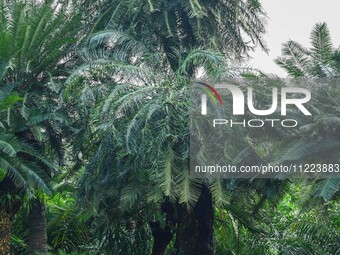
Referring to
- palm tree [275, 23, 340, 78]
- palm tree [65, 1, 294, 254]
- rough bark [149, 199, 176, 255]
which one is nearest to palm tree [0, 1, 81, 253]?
palm tree [65, 1, 294, 254]

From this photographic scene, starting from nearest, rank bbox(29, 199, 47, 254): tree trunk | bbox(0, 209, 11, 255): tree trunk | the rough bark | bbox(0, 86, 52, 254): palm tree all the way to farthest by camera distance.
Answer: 1. bbox(0, 86, 52, 254): palm tree
2. bbox(0, 209, 11, 255): tree trunk
3. bbox(29, 199, 47, 254): tree trunk
4. the rough bark

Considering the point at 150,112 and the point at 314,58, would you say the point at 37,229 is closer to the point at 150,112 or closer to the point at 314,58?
the point at 150,112

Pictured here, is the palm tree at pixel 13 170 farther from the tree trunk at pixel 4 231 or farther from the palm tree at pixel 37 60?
the palm tree at pixel 37 60

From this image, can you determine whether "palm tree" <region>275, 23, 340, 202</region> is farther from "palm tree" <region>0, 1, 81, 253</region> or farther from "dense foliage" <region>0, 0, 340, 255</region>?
"palm tree" <region>0, 1, 81, 253</region>

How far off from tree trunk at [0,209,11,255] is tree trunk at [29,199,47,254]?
133 cm

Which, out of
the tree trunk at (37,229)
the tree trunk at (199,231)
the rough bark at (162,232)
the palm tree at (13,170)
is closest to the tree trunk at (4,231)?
the palm tree at (13,170)

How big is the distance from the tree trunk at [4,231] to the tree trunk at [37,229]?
1.33 m

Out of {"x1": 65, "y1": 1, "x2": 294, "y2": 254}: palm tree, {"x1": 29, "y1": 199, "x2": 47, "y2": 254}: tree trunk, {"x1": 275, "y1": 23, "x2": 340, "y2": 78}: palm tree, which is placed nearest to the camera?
{"x1": 275, "y1": 23, "x2": 340, "y2": 78}: palm tree

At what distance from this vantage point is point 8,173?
1482cm

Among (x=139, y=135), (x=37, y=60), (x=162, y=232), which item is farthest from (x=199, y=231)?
(x=37, y=60)

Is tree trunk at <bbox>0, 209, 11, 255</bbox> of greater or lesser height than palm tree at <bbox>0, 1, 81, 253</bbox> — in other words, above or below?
below

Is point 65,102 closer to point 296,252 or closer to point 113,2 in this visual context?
point 113,2

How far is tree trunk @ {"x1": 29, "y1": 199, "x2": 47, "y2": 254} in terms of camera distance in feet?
56.1

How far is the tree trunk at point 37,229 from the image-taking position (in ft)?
56.1
